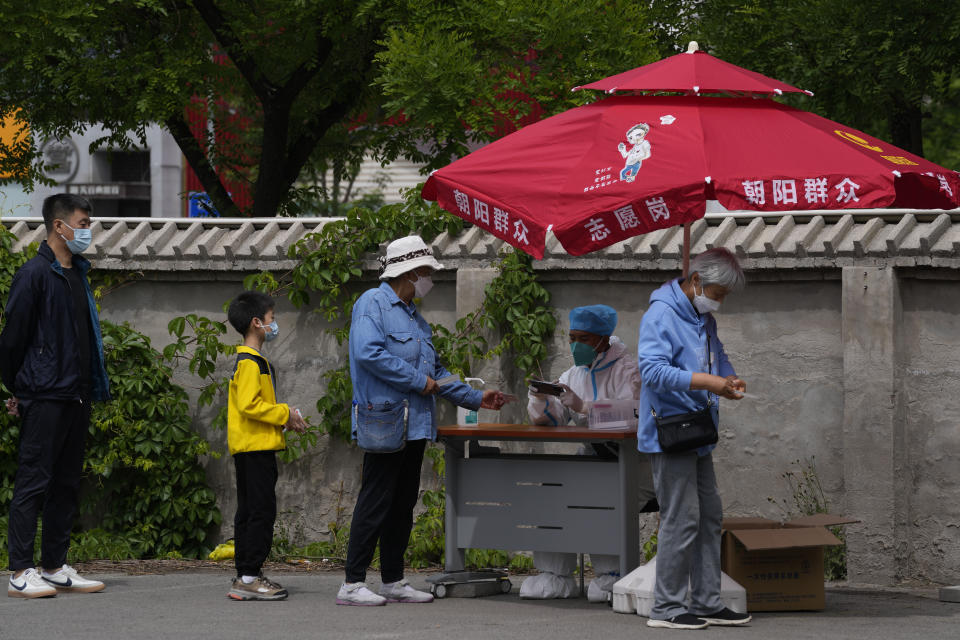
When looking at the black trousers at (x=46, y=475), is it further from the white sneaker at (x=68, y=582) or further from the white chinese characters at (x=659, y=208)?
the white chinese characters at (x=659, y=208)

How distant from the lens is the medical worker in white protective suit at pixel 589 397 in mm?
7750

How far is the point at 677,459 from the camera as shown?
6.69 meters

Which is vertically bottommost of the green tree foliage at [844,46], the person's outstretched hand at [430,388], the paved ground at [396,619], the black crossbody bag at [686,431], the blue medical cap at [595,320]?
the paved ground at [396,619]

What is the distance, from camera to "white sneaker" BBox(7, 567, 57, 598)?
753 cm

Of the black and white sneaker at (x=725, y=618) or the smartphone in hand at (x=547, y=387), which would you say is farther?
the smartphone in hand at (x=547, y=387)

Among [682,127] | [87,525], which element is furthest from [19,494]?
[682,127]

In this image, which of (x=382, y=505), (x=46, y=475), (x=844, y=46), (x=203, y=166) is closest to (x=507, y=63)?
(x=844, y=46)

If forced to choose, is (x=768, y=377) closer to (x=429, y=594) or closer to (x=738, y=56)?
(x=429, y=594)

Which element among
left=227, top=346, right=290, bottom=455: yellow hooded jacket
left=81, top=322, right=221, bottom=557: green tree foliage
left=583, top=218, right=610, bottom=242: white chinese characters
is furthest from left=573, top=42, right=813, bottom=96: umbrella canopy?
left=81, top=322, right=221, bottom=557: green tree foliage

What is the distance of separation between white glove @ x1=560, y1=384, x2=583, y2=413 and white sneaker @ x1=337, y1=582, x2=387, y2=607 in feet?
4.80

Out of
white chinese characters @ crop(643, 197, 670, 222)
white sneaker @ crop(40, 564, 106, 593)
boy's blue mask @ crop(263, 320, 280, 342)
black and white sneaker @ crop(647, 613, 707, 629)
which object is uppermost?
white chinese characters @ crop(643, 197, 670, 222)

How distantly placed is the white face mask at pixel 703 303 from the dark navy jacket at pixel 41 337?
11.0 feet

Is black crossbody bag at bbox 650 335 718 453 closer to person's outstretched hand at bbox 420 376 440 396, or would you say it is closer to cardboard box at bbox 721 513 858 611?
cardboard box at bbox 721 513 858 611

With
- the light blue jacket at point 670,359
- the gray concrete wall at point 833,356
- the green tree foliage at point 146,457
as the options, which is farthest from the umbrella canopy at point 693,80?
the green tree foliage at point 146,457
